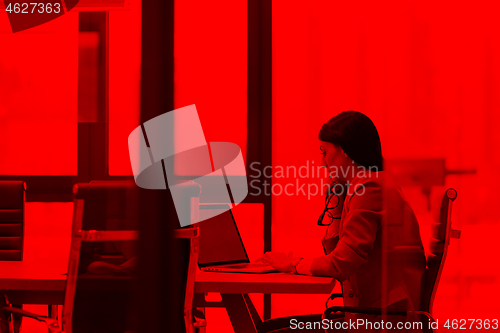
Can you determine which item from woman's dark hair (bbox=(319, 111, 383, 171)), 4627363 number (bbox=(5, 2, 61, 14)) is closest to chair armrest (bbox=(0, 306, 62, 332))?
4627363 number (bbox=(5, 2, 61, 14))

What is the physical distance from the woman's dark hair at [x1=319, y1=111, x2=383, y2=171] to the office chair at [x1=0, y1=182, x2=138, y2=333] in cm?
84

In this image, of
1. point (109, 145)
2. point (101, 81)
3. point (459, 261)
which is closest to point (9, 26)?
point (101, 81)

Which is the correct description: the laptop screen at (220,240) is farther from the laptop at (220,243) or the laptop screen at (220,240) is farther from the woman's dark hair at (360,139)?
the woman's dark hair at (360,139)

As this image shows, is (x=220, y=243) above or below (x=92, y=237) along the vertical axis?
below

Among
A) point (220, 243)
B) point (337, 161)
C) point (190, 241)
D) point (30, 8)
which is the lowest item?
point (220, 243)

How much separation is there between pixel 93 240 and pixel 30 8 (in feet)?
2.94

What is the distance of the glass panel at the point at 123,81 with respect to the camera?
4.31 feet

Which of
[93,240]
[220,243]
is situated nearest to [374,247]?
[220,243]

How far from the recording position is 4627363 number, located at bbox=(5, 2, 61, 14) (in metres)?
1.71

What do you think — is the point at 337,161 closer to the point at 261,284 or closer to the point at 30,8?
the point at 261,284

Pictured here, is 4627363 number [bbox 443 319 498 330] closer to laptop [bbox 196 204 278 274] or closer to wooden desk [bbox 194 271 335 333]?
wooden desk [bbox 194 271 335 333]

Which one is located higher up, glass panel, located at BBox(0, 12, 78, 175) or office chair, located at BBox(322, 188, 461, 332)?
glass panel, located at BBox(0, 12, 78, 175)

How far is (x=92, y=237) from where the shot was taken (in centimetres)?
148

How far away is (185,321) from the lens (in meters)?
1.46
